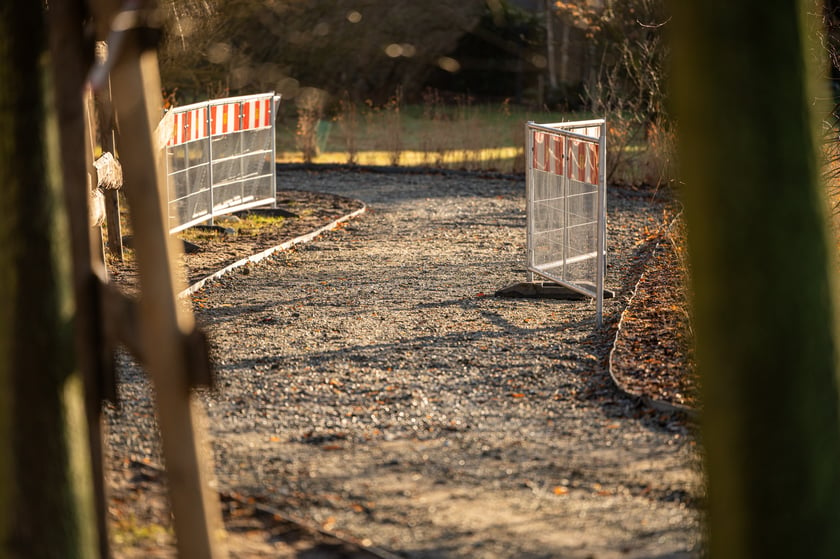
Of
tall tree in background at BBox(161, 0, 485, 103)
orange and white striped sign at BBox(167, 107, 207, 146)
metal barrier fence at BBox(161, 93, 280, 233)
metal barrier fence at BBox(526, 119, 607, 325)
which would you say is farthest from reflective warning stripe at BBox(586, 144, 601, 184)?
tall tree in background at BBox(161, 0, 485, 103)

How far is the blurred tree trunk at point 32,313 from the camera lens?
338 centimetres

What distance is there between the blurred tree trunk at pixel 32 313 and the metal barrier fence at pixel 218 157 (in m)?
8.08

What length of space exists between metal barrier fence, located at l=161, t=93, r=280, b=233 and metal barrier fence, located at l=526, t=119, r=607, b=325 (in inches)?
170

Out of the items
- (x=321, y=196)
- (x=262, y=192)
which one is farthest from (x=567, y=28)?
(x=262, y=192)

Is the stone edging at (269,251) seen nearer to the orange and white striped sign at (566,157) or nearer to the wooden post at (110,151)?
the wooden post at (110,151)

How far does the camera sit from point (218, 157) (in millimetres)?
13359

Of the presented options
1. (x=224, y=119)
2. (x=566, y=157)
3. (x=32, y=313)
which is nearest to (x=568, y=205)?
(x=566, y=157)

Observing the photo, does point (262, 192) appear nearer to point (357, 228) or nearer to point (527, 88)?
point (357, 228)

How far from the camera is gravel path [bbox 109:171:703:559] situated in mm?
4617

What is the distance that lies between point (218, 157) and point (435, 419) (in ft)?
26.2

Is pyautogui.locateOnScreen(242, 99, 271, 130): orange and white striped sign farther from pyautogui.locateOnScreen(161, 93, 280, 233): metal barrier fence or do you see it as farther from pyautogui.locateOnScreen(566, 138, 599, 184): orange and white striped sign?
pyautogui.locateOnScreen(566, 138, 599, 184): orange and white striped sign

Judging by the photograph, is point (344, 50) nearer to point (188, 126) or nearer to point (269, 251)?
point (188, 126)

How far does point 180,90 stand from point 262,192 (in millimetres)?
11995

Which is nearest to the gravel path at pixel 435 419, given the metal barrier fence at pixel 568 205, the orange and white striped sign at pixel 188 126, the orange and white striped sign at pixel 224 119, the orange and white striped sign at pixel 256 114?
the metal barrier fence at pixel 568 205
